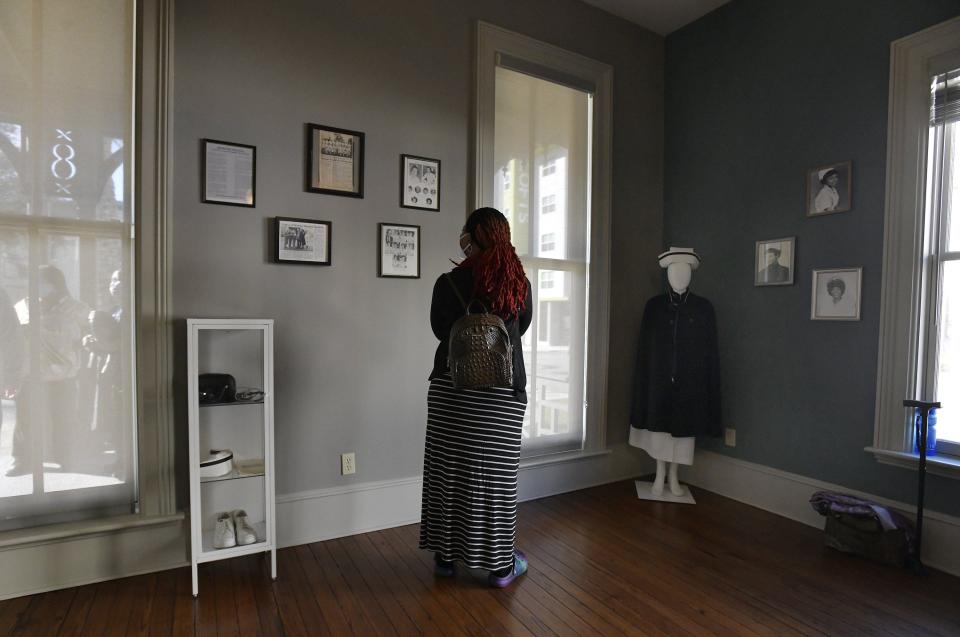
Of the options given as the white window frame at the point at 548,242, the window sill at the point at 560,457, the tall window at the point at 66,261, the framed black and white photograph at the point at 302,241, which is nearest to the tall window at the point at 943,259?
the window sill at the point at 560,457

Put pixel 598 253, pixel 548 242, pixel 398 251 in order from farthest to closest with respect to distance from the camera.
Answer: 1. pixel 598 253
2. pixel 548 242
3. pixel 398 251

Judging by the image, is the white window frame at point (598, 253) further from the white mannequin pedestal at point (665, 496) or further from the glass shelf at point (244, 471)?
the glass shelf at point (244, 471)

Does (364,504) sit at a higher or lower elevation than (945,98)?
lower

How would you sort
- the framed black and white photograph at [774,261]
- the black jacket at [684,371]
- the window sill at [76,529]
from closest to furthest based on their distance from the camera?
the window sill at [76,529]
the framed black and white photograph at [774,261]
the black jacket at [684,371]

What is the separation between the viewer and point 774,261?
3.02 meters

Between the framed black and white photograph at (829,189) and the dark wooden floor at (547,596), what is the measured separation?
173 centimetres

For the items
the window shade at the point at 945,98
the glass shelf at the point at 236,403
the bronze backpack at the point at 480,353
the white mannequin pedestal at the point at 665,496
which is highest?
the window shade at the point at 945,98

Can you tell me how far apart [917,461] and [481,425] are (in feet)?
6.79

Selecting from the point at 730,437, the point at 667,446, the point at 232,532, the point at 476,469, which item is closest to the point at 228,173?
the point at 232,532

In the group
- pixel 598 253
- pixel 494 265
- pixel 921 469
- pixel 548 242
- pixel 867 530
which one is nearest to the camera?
pixel 494 265

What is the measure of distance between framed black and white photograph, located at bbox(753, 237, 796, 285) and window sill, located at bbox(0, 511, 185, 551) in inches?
129

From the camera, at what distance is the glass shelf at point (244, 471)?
2.13m

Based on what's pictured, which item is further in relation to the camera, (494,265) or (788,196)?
(788,196)

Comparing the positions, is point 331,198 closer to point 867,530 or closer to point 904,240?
point 904,240
